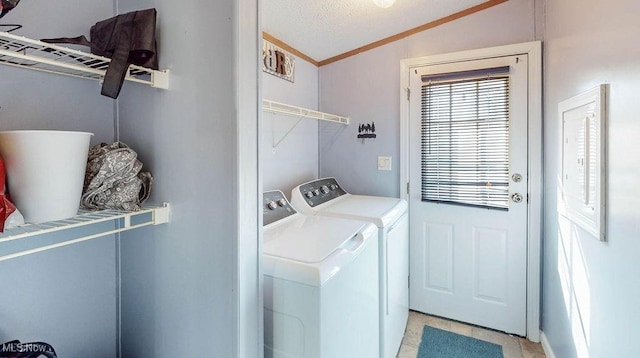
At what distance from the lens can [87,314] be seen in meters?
0.99

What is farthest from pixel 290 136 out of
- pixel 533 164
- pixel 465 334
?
pixel 465 334

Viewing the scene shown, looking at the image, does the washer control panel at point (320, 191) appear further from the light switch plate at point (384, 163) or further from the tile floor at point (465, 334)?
the tile floor at point (465, 334)

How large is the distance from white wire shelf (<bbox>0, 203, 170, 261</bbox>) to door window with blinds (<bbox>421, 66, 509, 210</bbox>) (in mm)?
2057

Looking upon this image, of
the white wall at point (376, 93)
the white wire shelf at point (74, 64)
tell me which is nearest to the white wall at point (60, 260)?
the white wire shelf at point (74, 64)

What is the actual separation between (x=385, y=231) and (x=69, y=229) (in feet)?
4.62

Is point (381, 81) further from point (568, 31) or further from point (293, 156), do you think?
point (568, 31)

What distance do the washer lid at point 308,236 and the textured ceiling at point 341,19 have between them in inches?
48.5

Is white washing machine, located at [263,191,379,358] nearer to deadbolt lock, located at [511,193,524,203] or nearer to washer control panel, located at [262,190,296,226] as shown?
washer control panel, located at [262,190,296,226]

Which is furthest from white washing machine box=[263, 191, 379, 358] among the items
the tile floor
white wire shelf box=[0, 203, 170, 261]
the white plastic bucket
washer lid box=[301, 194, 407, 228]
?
the tile floor

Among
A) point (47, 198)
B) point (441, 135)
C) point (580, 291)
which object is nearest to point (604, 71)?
point (580, 291)

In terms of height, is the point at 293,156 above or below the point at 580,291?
above

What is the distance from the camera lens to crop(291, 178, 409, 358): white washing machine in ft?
5.62

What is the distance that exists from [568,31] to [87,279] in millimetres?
2424

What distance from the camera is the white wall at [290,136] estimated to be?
2109mm
